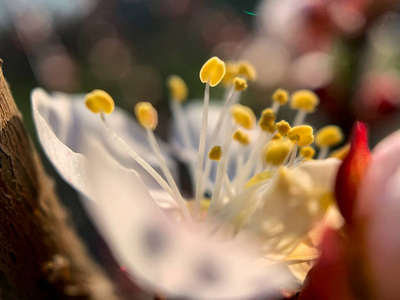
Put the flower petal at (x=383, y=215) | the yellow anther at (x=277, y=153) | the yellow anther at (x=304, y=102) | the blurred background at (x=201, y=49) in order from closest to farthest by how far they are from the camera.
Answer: the flower petal at (x=383, y=215), the yellow anther at (x=277, y=153), the yellow anther at (x=304, y=102), the blurred background at (x=201, y=49)

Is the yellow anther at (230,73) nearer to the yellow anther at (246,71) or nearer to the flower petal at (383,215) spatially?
the yellow anther at (246,71)

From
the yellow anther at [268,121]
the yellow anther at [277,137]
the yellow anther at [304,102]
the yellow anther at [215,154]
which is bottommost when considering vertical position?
the yellow anther at [304,102]

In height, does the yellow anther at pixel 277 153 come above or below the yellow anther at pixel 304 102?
above

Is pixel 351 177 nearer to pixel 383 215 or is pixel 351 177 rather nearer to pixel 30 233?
pixel 383 215

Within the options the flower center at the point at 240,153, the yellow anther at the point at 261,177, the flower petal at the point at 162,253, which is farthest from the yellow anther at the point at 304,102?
Result: the flower petal at the point at 162,253

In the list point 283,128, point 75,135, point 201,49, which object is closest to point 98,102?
point 75,135

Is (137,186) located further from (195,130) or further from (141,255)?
(195,130)

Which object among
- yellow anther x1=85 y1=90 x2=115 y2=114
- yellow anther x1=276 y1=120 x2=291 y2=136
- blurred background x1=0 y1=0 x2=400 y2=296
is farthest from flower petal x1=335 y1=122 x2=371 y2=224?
blurred background x1=0 y1=0 x2=400 y2=296

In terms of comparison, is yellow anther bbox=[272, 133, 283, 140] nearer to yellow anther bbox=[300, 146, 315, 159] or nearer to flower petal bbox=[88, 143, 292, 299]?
yellow anther bbox=[300, 146, 315, 159]
